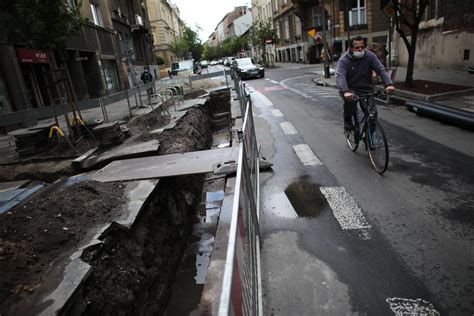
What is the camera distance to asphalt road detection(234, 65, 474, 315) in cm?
309

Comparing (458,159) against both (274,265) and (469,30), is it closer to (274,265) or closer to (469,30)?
(274,265)

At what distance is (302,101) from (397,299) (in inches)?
464

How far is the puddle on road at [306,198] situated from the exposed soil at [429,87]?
8.64 metres

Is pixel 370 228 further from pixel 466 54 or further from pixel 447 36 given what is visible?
pixel 447 36

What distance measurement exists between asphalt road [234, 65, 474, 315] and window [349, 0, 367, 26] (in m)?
33.2

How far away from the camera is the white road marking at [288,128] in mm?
9147

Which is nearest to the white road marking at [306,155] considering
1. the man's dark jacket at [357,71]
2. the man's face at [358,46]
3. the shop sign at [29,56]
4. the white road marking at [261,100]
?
the man's dark jacket at [357,71]

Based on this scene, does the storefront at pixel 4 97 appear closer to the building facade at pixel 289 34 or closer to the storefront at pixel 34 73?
the storefront at pixel 34 73

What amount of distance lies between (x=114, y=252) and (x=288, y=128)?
6717 millimetres

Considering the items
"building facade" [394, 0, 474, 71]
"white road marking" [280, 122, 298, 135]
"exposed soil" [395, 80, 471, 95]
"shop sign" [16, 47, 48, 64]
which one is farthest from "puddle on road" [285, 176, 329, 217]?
"building facade" [394, 0, 474, 71]

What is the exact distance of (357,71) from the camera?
244 inches

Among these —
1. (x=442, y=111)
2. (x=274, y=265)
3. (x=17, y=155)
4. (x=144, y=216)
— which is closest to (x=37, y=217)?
(x=144, y=216)

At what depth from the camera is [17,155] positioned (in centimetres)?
866

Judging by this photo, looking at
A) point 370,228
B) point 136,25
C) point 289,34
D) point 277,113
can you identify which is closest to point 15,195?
point 370,228
